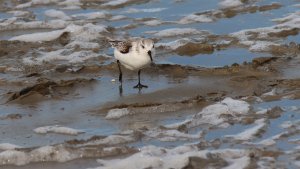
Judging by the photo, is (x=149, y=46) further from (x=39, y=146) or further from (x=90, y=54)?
(x=39, y=146)

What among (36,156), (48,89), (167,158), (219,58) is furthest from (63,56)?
(167,158)

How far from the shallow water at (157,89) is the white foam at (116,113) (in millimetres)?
13

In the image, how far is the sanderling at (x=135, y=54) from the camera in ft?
27.5

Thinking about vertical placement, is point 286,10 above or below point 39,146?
above

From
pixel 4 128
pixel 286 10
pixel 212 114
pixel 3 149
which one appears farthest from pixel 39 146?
pixel 286 10

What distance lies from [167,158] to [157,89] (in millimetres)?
2330

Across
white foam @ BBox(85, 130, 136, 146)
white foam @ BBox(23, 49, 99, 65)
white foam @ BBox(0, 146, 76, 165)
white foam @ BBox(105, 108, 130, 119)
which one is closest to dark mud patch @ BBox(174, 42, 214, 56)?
white foam @ BBox(23, 49, 99, 65)

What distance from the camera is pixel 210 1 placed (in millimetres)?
12430

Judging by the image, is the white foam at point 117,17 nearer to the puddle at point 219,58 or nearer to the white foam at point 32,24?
the white foam at point 32,24

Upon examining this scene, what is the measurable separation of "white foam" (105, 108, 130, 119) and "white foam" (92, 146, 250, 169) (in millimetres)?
1197

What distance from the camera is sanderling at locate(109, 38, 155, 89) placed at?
27.5ft

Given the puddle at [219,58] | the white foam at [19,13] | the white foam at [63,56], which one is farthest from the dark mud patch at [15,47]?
the puddle at [219,58]

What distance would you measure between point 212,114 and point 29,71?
299cm

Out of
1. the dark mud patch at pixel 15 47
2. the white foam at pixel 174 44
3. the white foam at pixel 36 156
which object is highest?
the white foam at pixel 174 44
